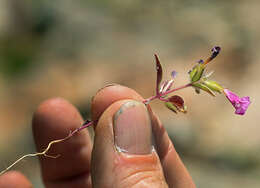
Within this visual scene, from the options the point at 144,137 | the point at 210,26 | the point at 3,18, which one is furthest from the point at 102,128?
the point at 3,18

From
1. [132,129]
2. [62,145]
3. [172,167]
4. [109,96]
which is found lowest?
[172,167]

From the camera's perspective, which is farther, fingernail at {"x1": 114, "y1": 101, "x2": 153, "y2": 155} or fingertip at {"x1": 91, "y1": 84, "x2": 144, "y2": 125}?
fingertip at {"x1": 91, "y1": 84, "x2": 144, "y2": 125}

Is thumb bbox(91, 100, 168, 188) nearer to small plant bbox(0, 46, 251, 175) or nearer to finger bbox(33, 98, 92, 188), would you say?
small plant bbox(0, 46, 251, 175)

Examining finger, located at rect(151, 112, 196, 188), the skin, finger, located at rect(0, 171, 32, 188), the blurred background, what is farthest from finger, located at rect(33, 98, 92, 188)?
the blurred background

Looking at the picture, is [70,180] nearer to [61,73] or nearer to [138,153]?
[138,153]

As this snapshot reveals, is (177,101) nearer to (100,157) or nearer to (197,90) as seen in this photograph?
(197,90)

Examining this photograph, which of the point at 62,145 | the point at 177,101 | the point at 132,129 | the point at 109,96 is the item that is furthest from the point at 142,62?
the point at 132,129

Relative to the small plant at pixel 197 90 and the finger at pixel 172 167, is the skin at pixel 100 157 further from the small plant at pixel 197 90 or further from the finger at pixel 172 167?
the small plant at pixel 197 90
